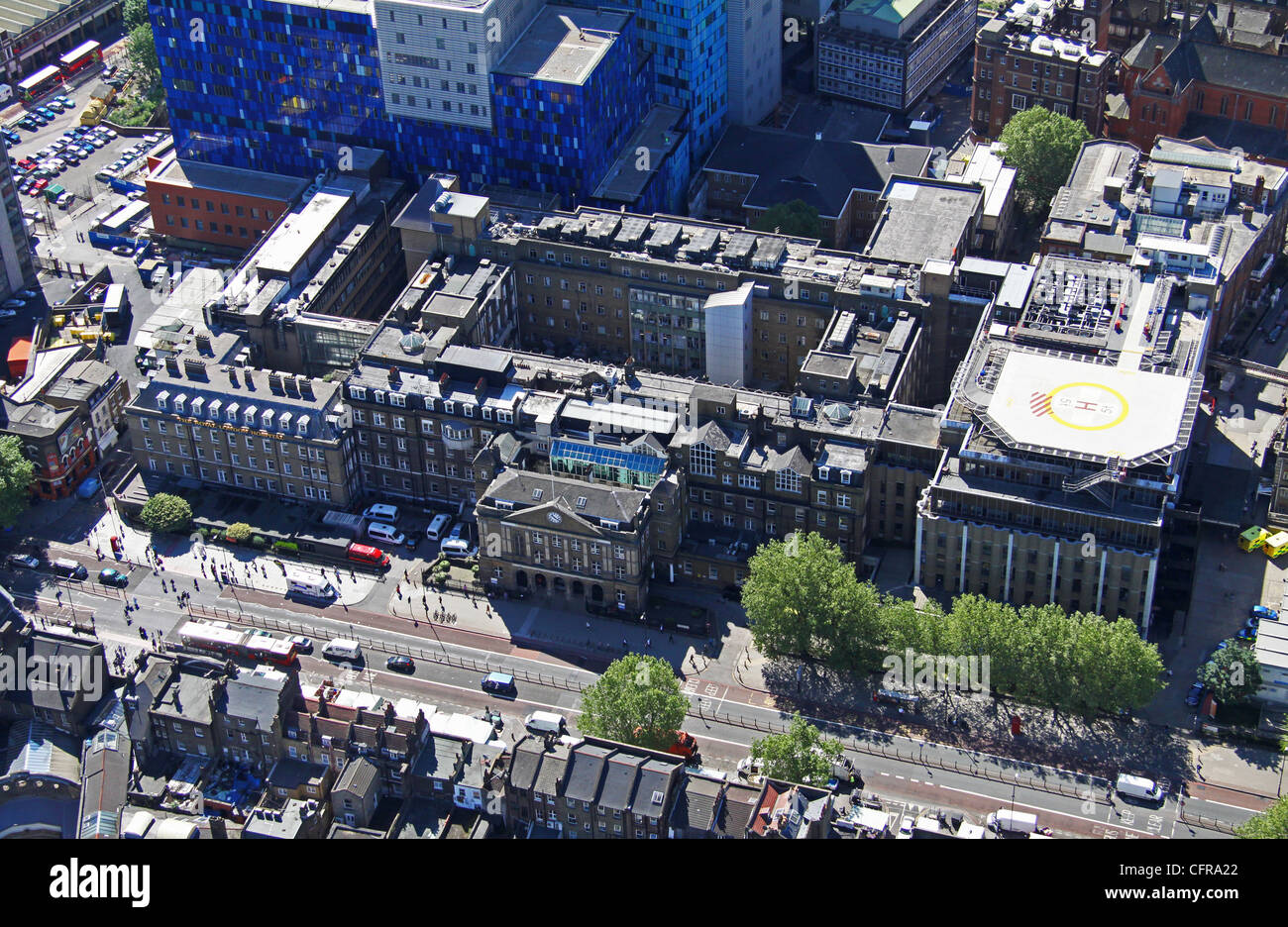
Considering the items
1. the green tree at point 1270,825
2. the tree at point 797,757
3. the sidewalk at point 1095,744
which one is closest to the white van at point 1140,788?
the sidewalk at point 1095,744

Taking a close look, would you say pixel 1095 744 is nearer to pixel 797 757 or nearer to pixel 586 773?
pixel 797 757

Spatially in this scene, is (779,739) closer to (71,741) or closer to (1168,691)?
(1168,691)

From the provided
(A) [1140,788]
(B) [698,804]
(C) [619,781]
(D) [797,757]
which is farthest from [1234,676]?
(C) [619,781]

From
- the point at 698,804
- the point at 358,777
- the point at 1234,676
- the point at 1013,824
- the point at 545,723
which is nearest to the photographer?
the point at 698,804

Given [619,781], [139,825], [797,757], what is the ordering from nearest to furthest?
[619,781], [139,825], [797,757]

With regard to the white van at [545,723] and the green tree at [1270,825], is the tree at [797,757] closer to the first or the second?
the white van at [545,723]

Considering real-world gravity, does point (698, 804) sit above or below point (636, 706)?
below
